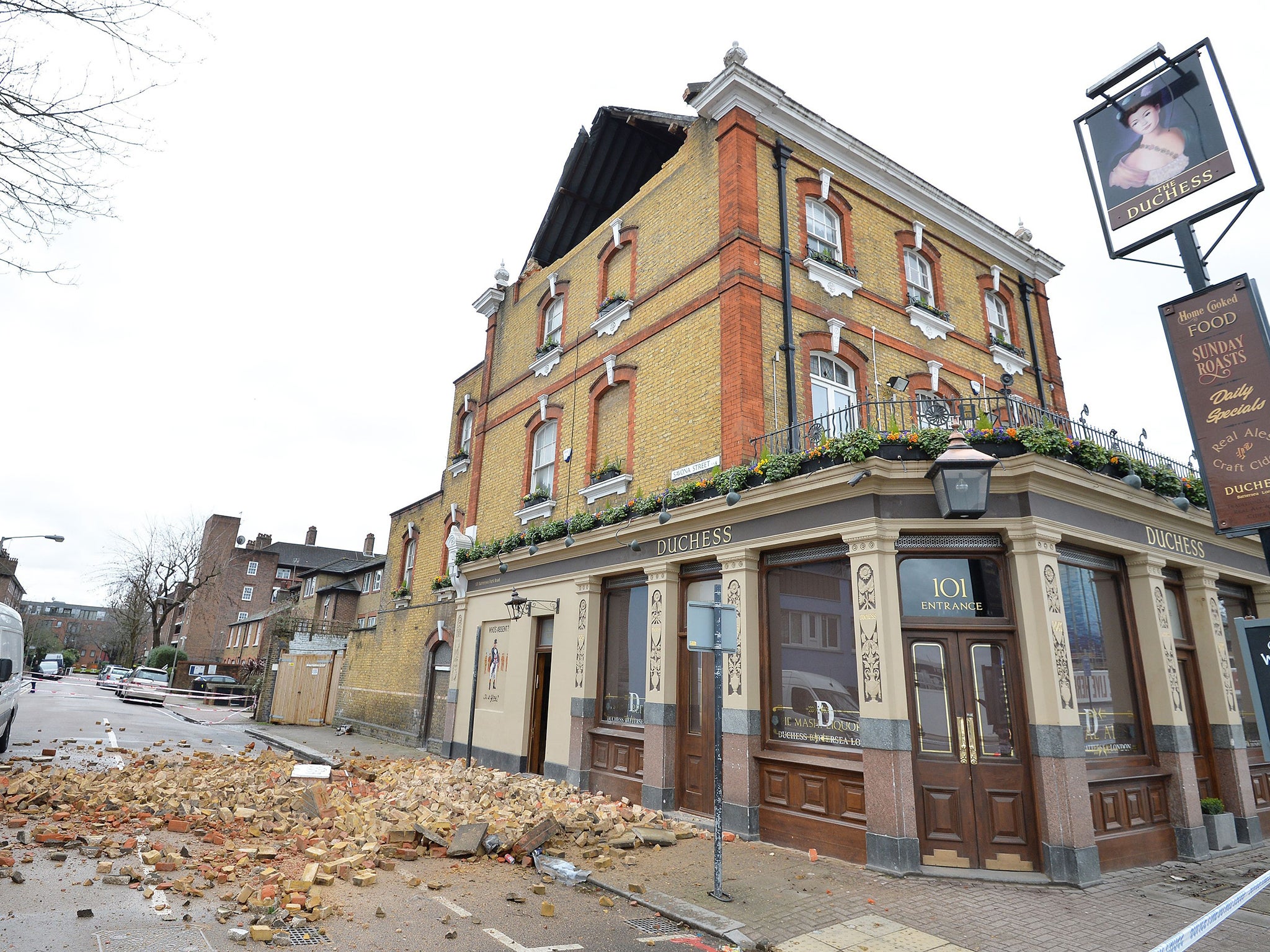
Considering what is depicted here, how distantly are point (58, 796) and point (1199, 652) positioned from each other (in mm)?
16163

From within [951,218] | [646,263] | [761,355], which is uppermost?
[951,218]

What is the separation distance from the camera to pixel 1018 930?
19.4ft

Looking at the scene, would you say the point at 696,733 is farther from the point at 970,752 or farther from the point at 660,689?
the point at 970,752

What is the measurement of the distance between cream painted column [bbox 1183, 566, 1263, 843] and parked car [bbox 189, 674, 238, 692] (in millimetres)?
45739

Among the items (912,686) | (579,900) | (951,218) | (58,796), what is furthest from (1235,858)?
(58,796)

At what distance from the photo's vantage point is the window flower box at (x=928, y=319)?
1355 cm

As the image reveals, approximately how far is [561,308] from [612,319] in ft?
9.69

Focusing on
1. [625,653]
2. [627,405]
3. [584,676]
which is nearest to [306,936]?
[625,653]

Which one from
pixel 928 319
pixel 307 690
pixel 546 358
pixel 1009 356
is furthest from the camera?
pixel 307 690

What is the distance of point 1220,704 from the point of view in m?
9.81

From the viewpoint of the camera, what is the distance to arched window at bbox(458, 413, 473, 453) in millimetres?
19688

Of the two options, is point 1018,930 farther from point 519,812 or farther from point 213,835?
point 213,835

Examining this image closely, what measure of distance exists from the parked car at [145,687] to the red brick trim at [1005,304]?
36458 millimetres

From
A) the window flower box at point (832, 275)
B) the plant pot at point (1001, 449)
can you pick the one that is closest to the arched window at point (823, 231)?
the window flower box at point (832, 275)
